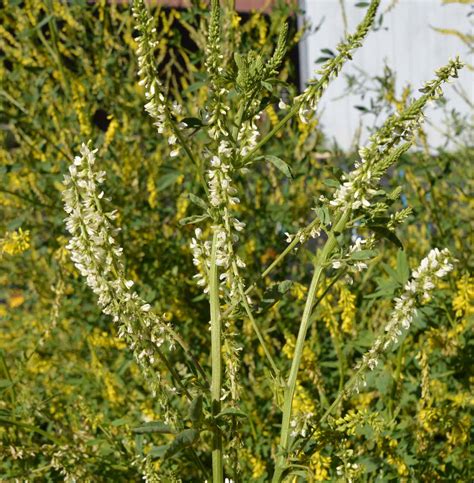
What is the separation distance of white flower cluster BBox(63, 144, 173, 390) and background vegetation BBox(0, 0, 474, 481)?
0.47 meters

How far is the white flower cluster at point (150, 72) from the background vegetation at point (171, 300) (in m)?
0.63

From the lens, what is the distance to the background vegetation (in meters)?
1.72

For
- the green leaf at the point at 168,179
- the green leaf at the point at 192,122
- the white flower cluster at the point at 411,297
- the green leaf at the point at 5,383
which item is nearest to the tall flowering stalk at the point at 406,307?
the white flower cluster at the point at 411,297

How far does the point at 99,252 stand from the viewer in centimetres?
100

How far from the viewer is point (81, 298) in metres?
2.70

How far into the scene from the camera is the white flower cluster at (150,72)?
101 centimetres

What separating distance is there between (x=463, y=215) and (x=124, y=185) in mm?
1492

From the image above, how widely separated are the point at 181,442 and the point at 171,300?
5.11 feet

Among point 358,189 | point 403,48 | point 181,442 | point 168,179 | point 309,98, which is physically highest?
point 403,48

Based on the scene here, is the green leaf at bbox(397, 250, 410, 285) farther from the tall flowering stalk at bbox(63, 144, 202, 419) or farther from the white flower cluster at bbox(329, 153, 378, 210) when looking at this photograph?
the tall flowering stalk at bbox(63, 144, 202, 419)

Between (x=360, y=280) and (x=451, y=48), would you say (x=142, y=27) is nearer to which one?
(x=360, y=280)

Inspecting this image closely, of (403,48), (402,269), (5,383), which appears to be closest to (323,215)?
(402,269)

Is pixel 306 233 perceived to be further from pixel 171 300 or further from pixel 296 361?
pixel 171 300

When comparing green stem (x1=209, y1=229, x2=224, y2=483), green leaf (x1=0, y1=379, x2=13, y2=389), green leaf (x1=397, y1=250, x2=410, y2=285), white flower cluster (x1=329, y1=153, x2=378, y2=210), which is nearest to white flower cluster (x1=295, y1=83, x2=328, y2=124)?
white flower cluster (x1=329, y1=153, x2=378, y2=210)
